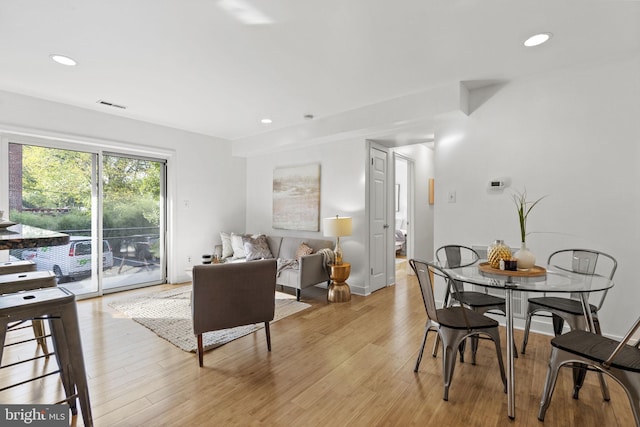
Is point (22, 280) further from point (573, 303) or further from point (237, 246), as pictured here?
point (573, 303)

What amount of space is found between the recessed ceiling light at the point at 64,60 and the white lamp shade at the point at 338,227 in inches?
120

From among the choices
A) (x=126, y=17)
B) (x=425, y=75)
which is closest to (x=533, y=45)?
(x=425, y=75)

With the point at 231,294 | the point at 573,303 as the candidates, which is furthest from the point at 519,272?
the point at 231,294

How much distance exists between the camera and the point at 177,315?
11.4ft

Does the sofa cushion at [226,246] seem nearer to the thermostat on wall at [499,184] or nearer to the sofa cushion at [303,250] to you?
the sofa cushion at [303,250]

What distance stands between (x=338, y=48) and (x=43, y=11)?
201 cm

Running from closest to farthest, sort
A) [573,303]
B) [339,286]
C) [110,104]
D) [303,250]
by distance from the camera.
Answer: [573,303] < [110,104] < [339,286] < [303,250]

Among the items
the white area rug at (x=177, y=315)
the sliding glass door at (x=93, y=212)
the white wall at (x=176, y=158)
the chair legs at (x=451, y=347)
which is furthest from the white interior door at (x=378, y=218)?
the sliding glass door at (x=93, y=212)

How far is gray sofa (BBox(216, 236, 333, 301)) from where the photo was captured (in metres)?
4.00

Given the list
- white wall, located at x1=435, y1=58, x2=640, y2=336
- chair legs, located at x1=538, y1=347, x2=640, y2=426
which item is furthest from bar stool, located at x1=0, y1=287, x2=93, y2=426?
white wall, located at x1=435, y1=58, x2=640, y2=336

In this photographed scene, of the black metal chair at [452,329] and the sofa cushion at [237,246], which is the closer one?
the black metal chair at [452,329]

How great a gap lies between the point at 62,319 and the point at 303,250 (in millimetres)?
3117

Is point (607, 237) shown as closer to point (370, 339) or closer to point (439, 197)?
point (439, 197)

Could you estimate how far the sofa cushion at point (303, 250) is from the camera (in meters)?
4.43
